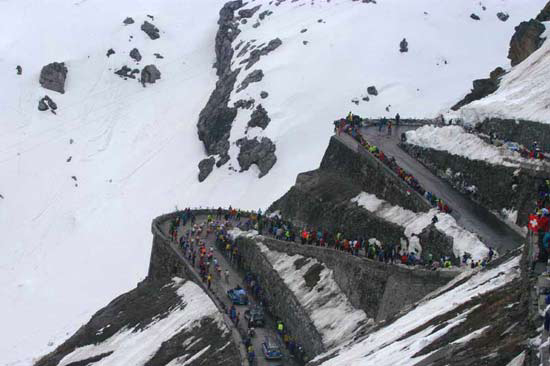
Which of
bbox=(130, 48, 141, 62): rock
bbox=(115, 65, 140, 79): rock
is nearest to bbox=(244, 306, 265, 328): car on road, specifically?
bbox=(115, 65, 140, 79): rock

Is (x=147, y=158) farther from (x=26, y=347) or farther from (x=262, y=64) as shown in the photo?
(x=26, y=347)

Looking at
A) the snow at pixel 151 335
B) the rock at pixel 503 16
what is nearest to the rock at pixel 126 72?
the rock at pixel 503 16

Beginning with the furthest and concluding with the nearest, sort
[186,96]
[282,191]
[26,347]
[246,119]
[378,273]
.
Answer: [186,96] → [246,119] → [282,191] → [26,347] → [378,273]

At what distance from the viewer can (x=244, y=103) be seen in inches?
2965

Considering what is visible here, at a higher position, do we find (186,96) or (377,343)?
(186,96)

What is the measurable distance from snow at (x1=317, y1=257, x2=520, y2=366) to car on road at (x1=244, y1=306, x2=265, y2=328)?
8.74 m

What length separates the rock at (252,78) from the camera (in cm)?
7700

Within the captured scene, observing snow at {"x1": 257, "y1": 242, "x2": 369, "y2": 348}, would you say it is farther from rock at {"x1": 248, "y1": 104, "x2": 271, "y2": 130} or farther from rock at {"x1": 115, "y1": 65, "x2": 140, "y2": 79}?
rock at {"x1": 115, "y1": 65, "x2": 140, "y2": 79}

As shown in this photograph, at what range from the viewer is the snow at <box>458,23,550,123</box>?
4040 cm

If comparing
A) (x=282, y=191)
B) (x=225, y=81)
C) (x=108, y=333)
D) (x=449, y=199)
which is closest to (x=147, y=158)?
(x=225, y=81)

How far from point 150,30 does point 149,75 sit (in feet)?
30.8

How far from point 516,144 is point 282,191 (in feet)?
89.6

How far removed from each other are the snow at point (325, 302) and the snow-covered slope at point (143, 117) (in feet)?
71.1

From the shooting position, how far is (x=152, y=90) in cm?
9112
